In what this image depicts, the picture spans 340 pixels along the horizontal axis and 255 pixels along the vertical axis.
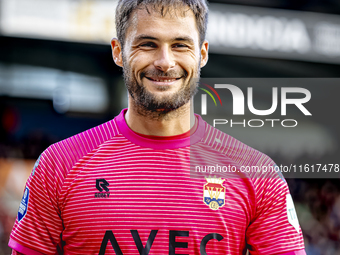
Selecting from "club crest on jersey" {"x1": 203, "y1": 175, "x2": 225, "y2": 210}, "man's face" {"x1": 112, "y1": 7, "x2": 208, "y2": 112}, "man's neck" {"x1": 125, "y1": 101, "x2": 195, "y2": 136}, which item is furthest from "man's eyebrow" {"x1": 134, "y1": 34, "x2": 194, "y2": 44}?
"club crest on jersey" {"x1": 203, "y1": 175, "x2": 225, "y2": 210}

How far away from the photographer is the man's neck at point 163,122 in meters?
1.81

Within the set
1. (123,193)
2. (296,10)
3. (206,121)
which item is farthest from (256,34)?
(123,193)

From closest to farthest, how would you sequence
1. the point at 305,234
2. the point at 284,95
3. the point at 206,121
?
the point at 206,121 < the point at 284,95 < the point at 305,234

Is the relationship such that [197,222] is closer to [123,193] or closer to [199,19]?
[123,193]

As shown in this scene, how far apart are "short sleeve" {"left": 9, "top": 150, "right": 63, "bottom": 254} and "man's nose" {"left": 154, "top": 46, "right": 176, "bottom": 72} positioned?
2.13 ft

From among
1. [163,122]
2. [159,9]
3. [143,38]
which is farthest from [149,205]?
[159,9]

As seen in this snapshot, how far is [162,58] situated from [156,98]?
172 mm

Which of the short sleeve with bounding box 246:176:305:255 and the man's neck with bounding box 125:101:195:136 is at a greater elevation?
the man's neck with bounding box 125:101:195:136

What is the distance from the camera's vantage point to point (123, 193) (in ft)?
5.61

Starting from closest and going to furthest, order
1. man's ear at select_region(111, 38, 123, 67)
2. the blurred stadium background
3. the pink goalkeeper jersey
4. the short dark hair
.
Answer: the pink goalkeeper jersey, the short dark hair, man's ear at select_region(111, 38, 123, 67), the blurred stadium background

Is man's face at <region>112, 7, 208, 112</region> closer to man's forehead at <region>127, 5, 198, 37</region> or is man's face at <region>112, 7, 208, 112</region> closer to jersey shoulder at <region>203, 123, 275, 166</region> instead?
man's forehead at <region>127, 5, 198, 37</region>

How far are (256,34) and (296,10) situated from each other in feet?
3.33

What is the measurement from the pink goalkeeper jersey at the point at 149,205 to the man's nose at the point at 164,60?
334 mm

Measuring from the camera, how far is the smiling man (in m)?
1.65
